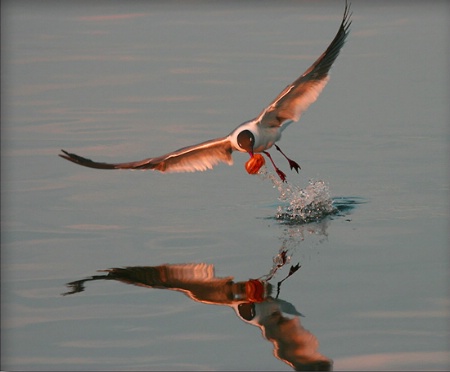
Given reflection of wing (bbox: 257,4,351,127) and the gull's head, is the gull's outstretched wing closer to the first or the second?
the gull's head

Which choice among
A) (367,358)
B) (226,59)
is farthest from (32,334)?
(226,59)

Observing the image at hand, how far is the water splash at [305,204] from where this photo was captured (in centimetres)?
1209

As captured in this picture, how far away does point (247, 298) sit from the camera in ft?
32.3

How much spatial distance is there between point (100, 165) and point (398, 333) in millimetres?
4283

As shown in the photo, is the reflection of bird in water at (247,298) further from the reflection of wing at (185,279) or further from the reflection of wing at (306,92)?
the reflection of wing at (306,92)

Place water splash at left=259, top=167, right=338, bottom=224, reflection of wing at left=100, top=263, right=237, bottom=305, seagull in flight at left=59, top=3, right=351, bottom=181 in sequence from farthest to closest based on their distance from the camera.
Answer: seagull in flight at left=59, top=3, right=351, bottom=181, water splash at left=259, top=167, right=338, bottom=224, reflection of wing at left=100, top=263, right=237, bottom=305

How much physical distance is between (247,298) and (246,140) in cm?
265

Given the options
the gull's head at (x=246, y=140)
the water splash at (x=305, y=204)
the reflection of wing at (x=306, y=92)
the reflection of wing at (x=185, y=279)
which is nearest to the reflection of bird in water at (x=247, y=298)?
the reflection of wing at (x=185, y=279)

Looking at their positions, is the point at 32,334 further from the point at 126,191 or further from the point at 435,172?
the point at 435,172

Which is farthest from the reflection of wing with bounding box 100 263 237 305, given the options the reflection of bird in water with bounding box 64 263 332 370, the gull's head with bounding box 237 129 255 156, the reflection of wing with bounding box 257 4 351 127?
the reflection of wing with bounding box 257 4 351 127

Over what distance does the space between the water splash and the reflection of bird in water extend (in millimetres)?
1670

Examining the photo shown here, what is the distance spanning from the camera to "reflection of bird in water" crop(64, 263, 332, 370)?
28.8 ft

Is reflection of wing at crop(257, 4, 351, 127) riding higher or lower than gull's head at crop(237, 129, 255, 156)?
higher

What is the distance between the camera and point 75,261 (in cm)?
1099
